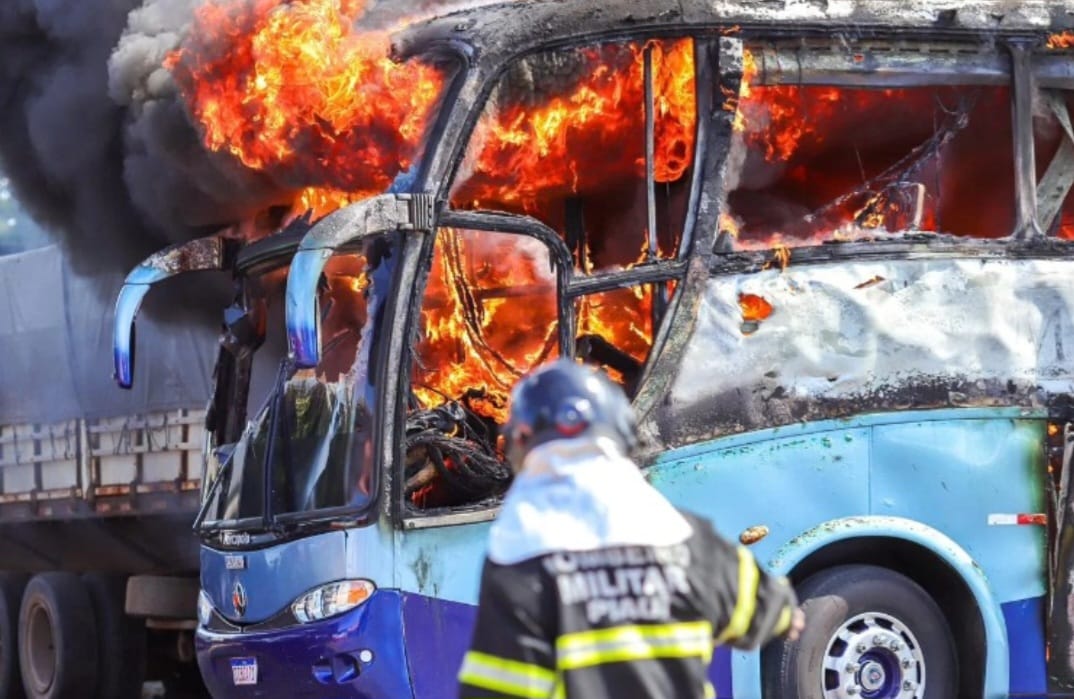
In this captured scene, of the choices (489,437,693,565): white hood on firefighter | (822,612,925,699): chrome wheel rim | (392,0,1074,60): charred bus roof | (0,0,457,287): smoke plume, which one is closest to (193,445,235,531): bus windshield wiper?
(0,0,457,287): smoke plume

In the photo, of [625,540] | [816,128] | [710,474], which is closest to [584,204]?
[816,128]

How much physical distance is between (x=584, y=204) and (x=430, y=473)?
1.67 m

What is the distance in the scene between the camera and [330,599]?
7980 mm

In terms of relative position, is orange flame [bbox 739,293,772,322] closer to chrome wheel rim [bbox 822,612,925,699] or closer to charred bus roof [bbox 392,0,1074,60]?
charred bus roof [bbox 392,0,1074,60]

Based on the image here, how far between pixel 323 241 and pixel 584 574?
3.96 metres

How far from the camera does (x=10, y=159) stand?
11.8 meters

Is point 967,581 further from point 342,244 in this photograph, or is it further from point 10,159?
point 10,159

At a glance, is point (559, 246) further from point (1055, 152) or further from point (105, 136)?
point (105, 136)

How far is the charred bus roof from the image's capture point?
332 inches

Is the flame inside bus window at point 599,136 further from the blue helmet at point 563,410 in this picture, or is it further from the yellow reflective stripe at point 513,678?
the yellow reflective stripe at point 513,678

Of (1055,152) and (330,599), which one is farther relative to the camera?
(1055,152)

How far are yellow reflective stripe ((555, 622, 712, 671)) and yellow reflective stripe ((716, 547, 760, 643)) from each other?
0.15 metres

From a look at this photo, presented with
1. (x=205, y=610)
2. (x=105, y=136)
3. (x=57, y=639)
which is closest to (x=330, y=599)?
(x=205, y=610)

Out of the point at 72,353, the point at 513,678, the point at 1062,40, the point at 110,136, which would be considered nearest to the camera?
the point at 513,678
